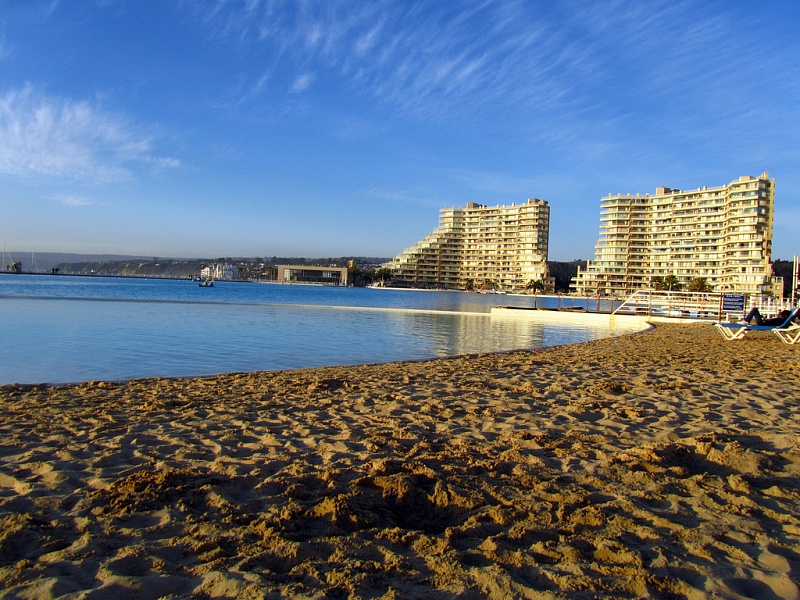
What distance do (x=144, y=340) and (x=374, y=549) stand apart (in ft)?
41.2

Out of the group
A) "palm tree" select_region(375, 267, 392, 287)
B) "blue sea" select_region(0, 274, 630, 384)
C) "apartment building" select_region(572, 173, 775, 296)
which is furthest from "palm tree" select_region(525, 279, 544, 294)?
"blue sea" select_region(0, 274, 630, 384)

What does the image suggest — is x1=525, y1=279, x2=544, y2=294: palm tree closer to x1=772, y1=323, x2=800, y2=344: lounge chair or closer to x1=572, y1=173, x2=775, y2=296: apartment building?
x1=572, y1=173, x2=775, y2=296: apartment building

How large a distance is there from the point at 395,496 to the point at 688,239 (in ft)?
376

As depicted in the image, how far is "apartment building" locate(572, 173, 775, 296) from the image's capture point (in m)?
90.2

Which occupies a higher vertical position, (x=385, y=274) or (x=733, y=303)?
(x=385, y=274)

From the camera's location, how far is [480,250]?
145m

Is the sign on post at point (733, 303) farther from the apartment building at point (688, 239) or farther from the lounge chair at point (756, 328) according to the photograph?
the apartment building at point (688, 239)

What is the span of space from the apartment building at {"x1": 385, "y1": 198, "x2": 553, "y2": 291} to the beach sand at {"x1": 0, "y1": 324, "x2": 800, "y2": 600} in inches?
5150

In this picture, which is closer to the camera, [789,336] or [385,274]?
[789,336]

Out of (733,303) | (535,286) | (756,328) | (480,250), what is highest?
(480,250)

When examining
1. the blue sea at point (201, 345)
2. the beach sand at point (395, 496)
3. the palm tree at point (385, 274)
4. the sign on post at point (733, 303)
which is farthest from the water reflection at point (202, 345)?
the palm tree at point (385, 274)

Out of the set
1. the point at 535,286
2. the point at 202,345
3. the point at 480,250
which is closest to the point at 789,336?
the point at 202,345

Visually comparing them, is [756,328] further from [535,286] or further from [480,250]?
[480,250]

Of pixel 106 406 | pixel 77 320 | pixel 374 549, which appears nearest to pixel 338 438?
pixel 374 549
